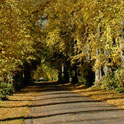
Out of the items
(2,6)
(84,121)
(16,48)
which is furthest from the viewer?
(16,48)

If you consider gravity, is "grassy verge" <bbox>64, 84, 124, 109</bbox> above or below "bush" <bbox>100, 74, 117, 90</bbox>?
below

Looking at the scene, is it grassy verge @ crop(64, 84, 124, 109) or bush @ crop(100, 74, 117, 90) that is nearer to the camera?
grassy verge @ crop(64, 84, 124, 109)

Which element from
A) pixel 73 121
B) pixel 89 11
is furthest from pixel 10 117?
pixel 89 11

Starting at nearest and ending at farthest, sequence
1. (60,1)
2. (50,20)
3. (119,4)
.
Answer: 1. (119,4)
2. (60,1)
3. (50,20)

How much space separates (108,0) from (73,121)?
950cm

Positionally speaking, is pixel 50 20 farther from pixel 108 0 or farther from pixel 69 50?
pixel 108 0

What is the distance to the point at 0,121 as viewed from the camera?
1141 cm

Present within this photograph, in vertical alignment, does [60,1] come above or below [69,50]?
above

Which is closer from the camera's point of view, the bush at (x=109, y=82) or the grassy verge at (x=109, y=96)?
the grassy verge at (x=109, y=96)

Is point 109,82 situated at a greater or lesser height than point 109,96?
greater

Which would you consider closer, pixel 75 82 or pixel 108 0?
pixel 108 0

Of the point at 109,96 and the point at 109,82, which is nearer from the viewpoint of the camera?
the point at 109,96

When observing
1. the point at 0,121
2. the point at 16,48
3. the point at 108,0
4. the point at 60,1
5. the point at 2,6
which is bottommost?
the point at 0,121

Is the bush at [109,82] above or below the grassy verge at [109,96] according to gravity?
above
